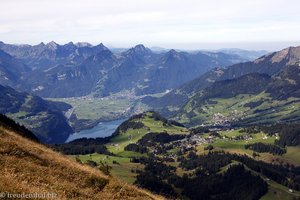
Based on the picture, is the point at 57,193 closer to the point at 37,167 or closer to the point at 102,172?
the point at 37,167

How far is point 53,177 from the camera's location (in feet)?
95.2

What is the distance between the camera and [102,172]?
36.3 metres

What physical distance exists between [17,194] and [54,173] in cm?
982

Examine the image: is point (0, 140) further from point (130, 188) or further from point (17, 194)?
point (17, 194)

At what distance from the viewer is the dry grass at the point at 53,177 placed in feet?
85.0

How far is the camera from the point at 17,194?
20.6 meters

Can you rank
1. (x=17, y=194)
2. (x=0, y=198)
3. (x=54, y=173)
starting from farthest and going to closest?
(x=54, y=173) < (x=17, y=194) < (x=0, y=198)

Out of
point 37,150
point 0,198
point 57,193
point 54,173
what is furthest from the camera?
point 37,150

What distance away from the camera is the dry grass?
25906mm

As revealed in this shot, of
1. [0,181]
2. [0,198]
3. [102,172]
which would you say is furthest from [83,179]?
[0,198]

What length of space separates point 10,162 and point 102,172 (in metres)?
9.77

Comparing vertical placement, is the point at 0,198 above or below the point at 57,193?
above

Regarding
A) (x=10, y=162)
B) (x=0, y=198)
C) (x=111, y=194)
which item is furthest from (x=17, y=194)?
(x=111, y=194)

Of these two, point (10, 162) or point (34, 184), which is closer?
point (34, 184)
